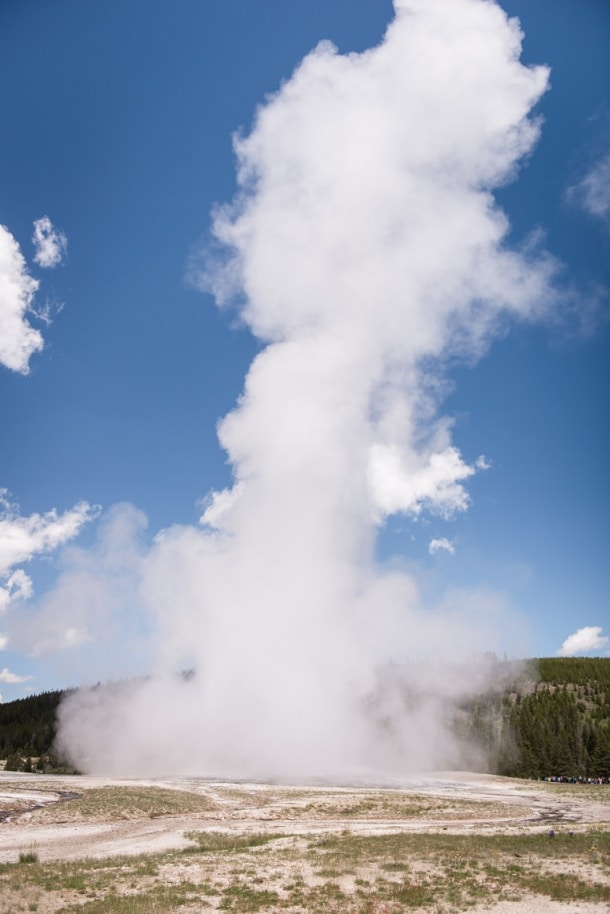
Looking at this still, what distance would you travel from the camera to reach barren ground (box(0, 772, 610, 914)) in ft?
51.8

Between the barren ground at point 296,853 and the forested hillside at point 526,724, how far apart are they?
45972 mm

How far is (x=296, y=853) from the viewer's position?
22.8 meters

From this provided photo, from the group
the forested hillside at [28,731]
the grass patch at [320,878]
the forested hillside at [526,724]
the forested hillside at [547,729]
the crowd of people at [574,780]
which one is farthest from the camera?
the forested hillside at [526,724]

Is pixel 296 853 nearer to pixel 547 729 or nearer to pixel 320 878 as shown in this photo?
pixel 320 878

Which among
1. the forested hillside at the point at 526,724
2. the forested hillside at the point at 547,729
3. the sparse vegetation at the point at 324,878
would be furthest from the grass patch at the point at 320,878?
the forested hillside at the point at 526,724

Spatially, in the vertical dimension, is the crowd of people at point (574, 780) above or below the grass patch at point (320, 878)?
below

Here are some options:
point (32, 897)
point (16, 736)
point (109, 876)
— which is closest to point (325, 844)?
point (109, 876)

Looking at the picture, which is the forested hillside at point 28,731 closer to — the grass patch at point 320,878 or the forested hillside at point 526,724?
the forested hillside at point 526,724

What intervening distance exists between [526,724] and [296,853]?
8487cm

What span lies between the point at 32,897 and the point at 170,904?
12.2 feet

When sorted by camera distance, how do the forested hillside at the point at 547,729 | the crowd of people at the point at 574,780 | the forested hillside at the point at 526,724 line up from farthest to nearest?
1. the forested hillside at the point at 526,724
2. the forested hillside at the point at 547,729
3. the crowd of people at the point at 574,780

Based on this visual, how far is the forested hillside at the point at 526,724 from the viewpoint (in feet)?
283

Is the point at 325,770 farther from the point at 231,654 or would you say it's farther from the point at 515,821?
the point at 515,821

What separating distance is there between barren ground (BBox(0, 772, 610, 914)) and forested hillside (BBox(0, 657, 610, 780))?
46.0 m
